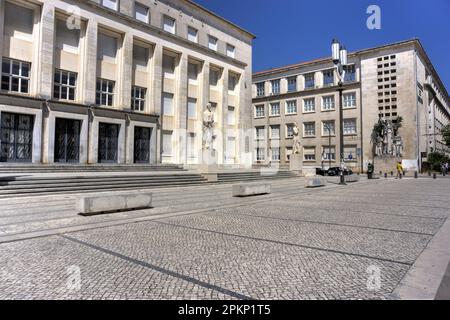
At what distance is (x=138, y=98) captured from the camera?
29922 millimetres

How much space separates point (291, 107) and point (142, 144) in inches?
1630

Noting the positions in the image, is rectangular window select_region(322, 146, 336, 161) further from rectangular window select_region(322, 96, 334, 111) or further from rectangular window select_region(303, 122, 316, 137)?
rectangular window select_region(322, 96, 334, 111)

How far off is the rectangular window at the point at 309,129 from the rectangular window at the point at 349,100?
633 centimetres

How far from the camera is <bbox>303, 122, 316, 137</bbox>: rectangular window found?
61406mm

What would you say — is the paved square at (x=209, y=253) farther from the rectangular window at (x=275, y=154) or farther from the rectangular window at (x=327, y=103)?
the rectangular window at (x=275, y=154)

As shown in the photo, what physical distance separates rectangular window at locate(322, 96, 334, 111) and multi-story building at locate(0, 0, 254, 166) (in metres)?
24.4

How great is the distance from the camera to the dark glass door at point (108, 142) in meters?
26.4

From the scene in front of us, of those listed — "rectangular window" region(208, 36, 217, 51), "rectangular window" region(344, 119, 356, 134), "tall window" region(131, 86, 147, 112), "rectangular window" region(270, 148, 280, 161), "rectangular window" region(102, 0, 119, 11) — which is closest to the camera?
"rectangular window" region(102, 0, 119, 11)

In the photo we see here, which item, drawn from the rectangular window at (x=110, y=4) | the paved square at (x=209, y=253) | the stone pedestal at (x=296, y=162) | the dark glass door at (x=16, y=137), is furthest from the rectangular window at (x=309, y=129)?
the paved square at (x=209, y=253)

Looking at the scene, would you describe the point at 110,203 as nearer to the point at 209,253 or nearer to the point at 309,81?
the point at 209,253

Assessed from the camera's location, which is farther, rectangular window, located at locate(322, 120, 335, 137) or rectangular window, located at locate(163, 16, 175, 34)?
rectangular window, located at locate(322, 120, 335, 137)

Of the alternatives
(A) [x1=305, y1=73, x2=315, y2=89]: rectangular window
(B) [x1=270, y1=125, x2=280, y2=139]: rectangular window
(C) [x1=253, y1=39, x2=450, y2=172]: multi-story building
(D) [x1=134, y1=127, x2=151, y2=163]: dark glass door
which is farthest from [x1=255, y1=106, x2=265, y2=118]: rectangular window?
(D) [x1=134, y1=127, x2=151, y2=163]: dark glass door

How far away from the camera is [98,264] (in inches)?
194
